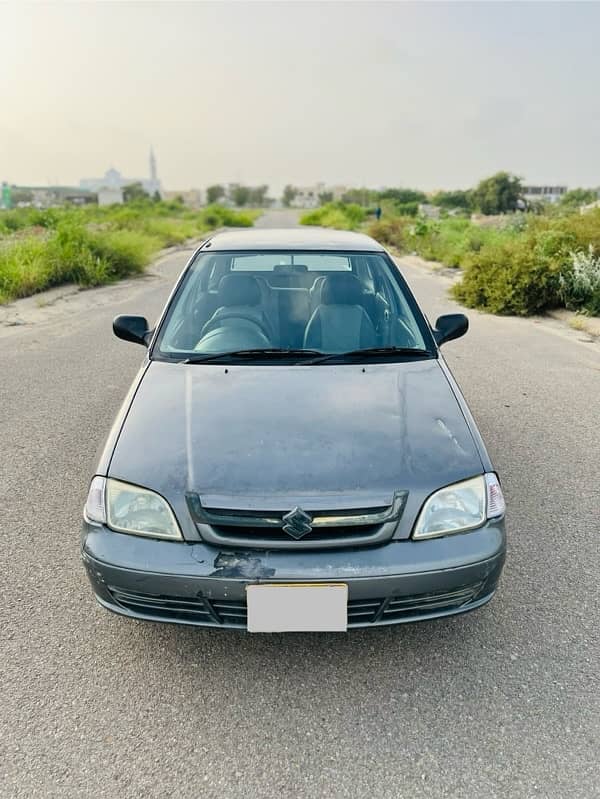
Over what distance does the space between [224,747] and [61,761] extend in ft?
1.60

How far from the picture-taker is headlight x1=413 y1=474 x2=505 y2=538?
206 cm

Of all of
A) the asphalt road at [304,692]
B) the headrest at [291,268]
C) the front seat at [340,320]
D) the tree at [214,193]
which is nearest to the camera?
the asphalt road at [304,692]

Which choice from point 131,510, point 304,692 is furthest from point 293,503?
point 304,692

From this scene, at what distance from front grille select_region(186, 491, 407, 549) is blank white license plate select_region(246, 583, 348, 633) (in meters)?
0.13

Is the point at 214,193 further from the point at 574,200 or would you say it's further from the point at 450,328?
the point at 450,328

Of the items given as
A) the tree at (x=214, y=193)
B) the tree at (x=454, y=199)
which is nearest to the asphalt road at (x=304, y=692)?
the tree at (x=454, y=199)

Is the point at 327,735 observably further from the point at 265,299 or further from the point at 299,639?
the point at 265,299

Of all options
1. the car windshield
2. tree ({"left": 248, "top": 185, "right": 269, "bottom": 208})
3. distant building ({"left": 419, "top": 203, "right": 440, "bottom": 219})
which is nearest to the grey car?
the car windshield

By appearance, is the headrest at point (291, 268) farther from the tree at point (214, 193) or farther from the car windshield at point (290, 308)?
the tree at point (214, 193)

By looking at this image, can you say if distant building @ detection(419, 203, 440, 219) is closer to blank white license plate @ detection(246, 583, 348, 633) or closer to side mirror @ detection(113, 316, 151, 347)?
side mirror @ detection(113, 316, 151, 347)

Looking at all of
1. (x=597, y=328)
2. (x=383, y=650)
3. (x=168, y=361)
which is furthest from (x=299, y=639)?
(x=597, y=328)

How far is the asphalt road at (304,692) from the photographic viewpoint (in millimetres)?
1798

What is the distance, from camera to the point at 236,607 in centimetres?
197

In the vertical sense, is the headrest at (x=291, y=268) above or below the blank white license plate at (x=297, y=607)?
above
